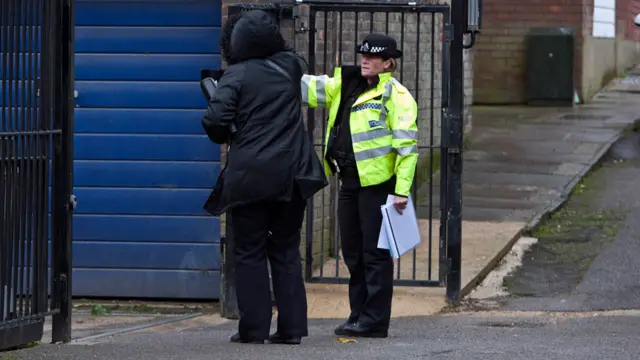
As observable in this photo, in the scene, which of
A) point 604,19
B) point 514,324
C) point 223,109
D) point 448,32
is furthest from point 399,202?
point 604,19

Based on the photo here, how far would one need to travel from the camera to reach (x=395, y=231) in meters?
6.66

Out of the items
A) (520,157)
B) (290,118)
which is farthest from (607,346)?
(520,157)

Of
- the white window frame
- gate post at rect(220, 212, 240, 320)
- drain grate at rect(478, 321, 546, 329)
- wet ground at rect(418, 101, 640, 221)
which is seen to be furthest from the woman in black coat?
the white window frame

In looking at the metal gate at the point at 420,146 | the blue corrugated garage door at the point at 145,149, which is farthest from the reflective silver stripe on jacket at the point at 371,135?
the blue corrugated garage door at the point at 145,149

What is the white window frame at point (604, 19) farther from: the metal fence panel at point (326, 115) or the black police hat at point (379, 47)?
the black police hat at point (379, 47)

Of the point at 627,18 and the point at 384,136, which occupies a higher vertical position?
the point at 627,18

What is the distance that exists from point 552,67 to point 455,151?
8507mm

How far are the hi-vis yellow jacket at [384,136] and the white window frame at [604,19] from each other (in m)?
10.9

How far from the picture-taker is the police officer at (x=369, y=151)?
670cm

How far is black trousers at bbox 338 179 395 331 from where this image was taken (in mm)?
6777

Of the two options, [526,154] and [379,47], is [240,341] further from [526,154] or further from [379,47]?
[526,154]

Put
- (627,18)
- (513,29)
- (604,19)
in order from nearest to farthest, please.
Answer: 1. (513,29)
2. (604,19)
3. (627,18)

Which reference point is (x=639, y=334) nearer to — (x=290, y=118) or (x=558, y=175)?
(x=290, y=118)

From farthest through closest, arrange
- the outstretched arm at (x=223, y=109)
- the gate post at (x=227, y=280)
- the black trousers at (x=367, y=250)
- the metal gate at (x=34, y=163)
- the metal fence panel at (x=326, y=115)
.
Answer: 1. the metal fence panel at (x=326, y=115)
2. the gate post at (x=227, y=280)
3. the black trousers at (x=367, y=250)
4. the outstretched arm at (x=223, y=109)
5. the metal gate at (x=34, y=163)
